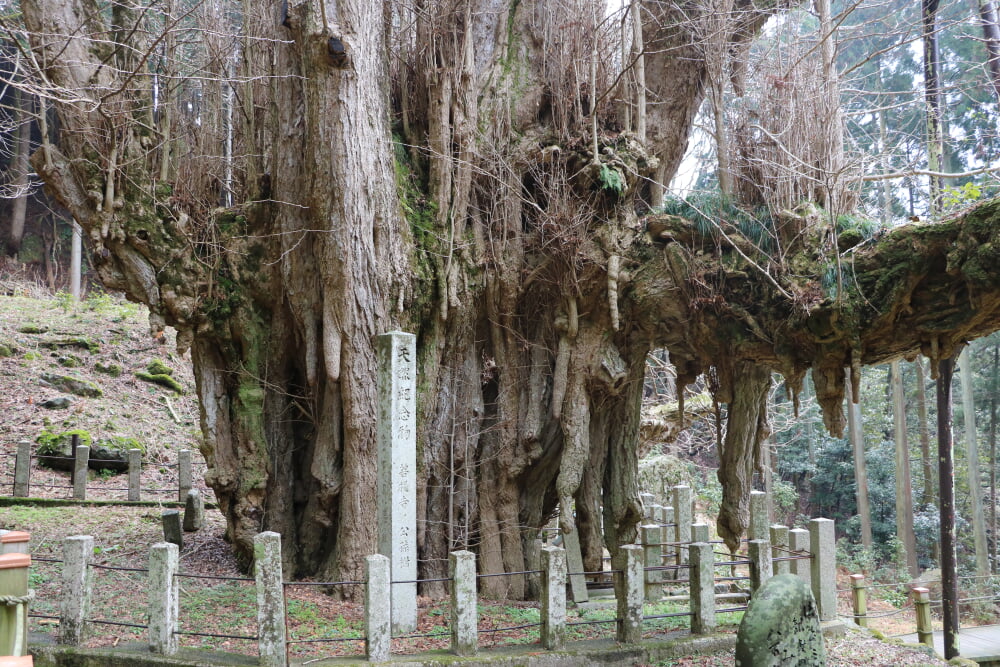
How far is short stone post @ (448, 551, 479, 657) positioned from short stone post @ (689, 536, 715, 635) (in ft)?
7.84

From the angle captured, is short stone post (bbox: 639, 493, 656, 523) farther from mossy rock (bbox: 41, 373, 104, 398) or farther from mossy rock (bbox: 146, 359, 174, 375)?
mossy rock (bbox: 146, 359, 174, 375)

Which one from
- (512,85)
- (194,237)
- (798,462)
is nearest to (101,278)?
(194,237)

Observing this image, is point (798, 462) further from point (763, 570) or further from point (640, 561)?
point (640, 561)

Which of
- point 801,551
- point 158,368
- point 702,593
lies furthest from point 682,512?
point 158,368

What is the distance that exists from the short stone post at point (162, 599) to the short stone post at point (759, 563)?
19.0ft

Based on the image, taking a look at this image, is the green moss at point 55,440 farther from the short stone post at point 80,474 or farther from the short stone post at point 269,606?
the short stone post at point 269,606

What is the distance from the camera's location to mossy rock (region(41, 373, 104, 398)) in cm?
1523

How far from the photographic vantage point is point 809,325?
788 centimetres

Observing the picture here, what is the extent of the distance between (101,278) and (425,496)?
4.55 meters

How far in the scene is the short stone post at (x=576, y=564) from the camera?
32.0 ft

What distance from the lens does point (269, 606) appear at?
18.3ft

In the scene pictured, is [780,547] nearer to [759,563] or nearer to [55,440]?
[759,563]

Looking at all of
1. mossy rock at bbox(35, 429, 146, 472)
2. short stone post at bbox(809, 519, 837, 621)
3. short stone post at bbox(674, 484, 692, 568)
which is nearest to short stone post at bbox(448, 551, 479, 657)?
short stone post at bbox(809, 519, 837, 621)

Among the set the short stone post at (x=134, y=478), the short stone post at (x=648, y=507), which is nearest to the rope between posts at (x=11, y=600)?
the short stone post at (x=134, y=478)
